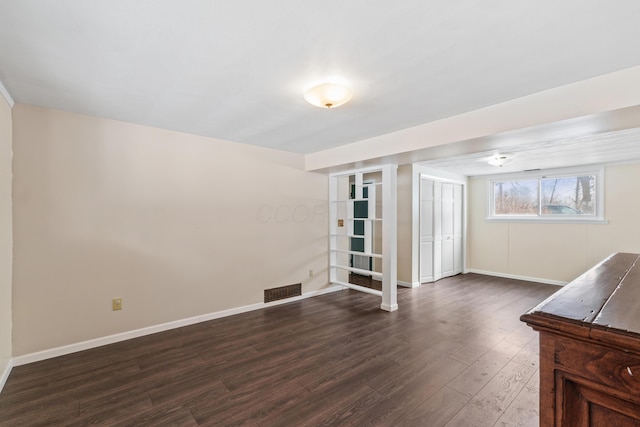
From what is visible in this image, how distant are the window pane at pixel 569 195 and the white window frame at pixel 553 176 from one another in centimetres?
8

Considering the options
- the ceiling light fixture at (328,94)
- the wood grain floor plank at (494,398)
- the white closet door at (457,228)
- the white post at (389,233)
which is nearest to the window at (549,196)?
the white closet door at (457,228)

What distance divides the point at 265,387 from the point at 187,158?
8.88 feet

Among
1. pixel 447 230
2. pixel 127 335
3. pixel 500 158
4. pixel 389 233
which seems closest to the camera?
pixel 127 335

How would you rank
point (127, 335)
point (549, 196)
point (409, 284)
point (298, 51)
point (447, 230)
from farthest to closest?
point (447, 230)
point (549, 196)
point (409, 284)
point (127, 335)
point (298, 51)

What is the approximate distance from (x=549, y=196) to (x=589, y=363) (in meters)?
6.30

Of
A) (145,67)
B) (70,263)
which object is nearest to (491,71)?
(145,67)

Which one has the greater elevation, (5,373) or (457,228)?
(457,228)

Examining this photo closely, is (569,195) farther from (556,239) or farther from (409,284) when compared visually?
(409,284)

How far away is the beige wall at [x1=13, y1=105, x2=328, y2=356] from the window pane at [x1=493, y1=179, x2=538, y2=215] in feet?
15.8

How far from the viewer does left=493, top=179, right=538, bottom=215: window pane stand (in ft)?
18.9

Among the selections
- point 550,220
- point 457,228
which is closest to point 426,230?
point 457,228

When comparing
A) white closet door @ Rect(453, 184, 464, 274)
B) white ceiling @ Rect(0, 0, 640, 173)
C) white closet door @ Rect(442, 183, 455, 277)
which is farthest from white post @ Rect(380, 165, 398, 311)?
white closet door @ Rect(453, 184, 464, 274)

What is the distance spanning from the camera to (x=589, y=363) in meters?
0.65

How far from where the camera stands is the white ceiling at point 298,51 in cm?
140
